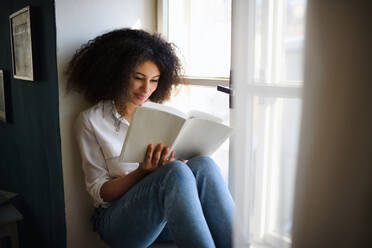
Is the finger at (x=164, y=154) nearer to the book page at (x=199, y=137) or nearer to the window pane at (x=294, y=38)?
the book page at (x=199, y=137)

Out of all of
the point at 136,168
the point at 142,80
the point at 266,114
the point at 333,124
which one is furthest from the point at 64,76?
the point at 333,124

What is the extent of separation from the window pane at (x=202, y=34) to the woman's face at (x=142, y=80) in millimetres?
270

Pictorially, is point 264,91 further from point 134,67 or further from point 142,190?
point 134,67

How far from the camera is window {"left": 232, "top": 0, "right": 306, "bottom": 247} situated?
2.07 feet

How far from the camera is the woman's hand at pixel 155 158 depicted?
96 centimetres

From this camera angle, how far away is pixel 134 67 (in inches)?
45.9

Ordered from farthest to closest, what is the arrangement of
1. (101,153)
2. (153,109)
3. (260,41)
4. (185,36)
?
(185,36) → (101,153) → (153,109) → (260,41)

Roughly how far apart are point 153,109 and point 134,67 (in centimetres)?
35

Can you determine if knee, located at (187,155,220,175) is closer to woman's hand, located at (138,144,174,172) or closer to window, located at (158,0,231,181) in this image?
woman's hand, located at (138,144,174,172)

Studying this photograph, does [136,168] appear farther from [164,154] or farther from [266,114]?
[266,114]

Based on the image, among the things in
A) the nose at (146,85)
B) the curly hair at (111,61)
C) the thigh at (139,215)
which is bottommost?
the thigh at (139,215)

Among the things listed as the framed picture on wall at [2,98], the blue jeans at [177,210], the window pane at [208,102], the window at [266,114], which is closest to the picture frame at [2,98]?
the framed picture on wall at [2,98]

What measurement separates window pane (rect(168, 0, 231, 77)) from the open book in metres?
0.40

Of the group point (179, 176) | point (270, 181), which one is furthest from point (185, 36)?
point (270, 181)
